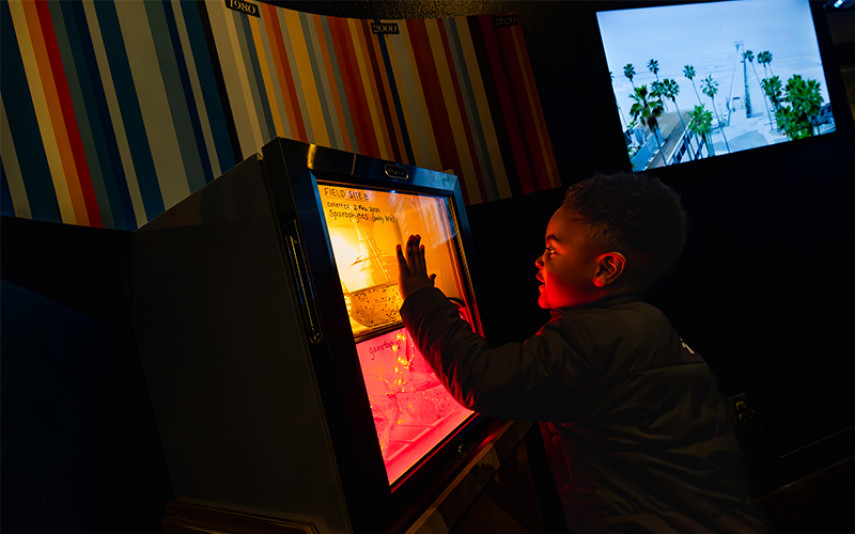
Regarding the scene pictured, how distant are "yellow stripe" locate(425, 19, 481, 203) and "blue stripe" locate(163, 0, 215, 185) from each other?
3.07ft

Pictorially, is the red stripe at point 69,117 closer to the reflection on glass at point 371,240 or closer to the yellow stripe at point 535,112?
the reflection on glass at point 371,240

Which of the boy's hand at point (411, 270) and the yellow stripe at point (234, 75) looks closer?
the boy's hand at point (411, 270)

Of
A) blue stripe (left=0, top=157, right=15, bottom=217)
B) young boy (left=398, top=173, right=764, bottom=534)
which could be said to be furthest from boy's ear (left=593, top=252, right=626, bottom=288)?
blue stripe (left=0, top=157, right=15, bottom=217)

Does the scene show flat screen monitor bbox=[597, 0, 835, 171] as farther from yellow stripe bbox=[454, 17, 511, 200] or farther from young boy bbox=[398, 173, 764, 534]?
young boy bbox=[398, 173, 764, 534]

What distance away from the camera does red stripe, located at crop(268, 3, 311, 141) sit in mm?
1321

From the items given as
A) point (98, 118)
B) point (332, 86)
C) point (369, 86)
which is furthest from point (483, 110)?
point (98, 118)

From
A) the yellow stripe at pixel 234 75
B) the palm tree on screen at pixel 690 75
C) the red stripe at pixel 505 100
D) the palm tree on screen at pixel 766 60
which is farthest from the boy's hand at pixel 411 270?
the palm tree on screen at pixel 766 60

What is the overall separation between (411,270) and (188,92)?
2.72 ft

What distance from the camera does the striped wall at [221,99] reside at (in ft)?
2.89

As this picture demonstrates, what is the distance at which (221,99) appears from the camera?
3.97ft

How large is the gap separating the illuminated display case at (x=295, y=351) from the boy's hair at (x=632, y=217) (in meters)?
0.50

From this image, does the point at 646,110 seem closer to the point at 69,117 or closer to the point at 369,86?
the point at 369,86

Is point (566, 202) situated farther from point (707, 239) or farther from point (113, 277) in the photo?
point (707, 239)

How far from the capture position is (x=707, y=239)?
2348 mm
